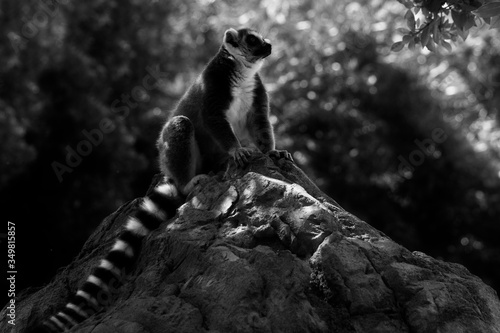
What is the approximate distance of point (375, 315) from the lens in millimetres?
3617

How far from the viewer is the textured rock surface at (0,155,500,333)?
358 cm

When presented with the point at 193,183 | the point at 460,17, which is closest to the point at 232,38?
the point at 193,183

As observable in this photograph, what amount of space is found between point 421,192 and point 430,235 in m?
0.74

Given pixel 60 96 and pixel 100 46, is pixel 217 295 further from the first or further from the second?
pixel 100 46

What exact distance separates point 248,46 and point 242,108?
0.58m

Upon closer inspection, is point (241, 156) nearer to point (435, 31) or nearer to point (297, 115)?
point (435, 31)

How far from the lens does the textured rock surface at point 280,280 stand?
3580 mm

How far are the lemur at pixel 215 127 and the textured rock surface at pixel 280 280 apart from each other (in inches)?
17.8

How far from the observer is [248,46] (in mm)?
5945

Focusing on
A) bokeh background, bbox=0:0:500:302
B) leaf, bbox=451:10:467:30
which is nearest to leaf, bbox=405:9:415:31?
leaf, bbox=451:10:467:30

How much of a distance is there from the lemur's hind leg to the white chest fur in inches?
14.9

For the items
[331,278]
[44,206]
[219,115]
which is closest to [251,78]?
[219,115]

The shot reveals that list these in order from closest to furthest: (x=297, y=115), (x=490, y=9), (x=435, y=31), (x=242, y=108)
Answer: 1. (x=490, y=9)
2. (x=435, y=31)
3. (x=242, y=108)
4. (x=297, y=115)

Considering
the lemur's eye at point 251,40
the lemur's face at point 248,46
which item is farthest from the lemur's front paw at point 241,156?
the lemur's eye at point 251,40
